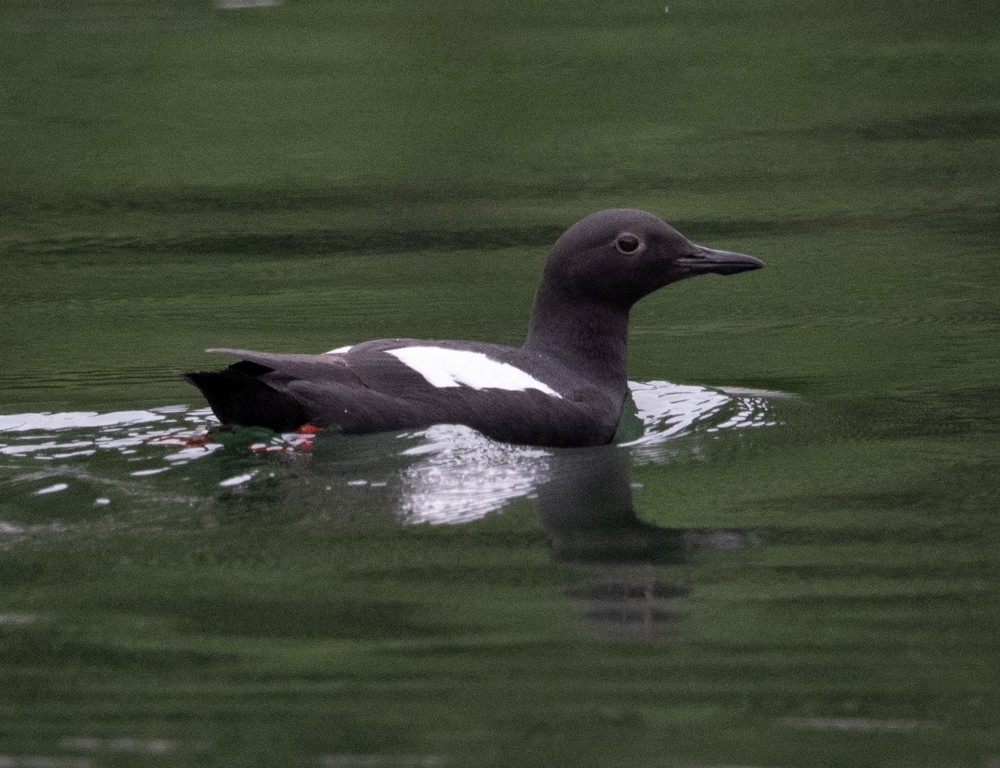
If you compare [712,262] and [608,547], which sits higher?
[712,262]

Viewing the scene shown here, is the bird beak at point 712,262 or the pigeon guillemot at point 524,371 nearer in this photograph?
the pigeon guillemot at point 524,371

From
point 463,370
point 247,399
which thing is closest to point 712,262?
point 463,370

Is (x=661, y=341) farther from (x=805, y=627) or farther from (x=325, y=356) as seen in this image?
(x=805, y=627)

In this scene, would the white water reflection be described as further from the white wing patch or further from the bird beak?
the bird beak

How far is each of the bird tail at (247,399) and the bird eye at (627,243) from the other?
62.7 inches

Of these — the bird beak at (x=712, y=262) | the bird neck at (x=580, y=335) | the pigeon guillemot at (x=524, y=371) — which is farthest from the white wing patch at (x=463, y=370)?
the bird beak at (x=712, y=262)

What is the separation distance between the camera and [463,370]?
262 inches

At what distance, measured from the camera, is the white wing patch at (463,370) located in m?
6.60

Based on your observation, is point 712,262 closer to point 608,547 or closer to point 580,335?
point 580,335

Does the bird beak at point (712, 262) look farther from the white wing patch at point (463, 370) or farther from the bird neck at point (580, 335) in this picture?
the white wing patch at point (463, 370)

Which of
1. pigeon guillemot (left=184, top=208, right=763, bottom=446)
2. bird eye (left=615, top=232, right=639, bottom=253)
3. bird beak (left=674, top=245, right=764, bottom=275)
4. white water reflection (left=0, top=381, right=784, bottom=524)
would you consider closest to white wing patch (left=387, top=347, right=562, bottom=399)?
pigeon guillemot (left=184, top=208, right=763, bottom=446)

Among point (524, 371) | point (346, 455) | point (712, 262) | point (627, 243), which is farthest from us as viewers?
point (712, 262)

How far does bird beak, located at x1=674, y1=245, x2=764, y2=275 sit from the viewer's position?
733 cm

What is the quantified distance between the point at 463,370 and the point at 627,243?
3.28 feet
